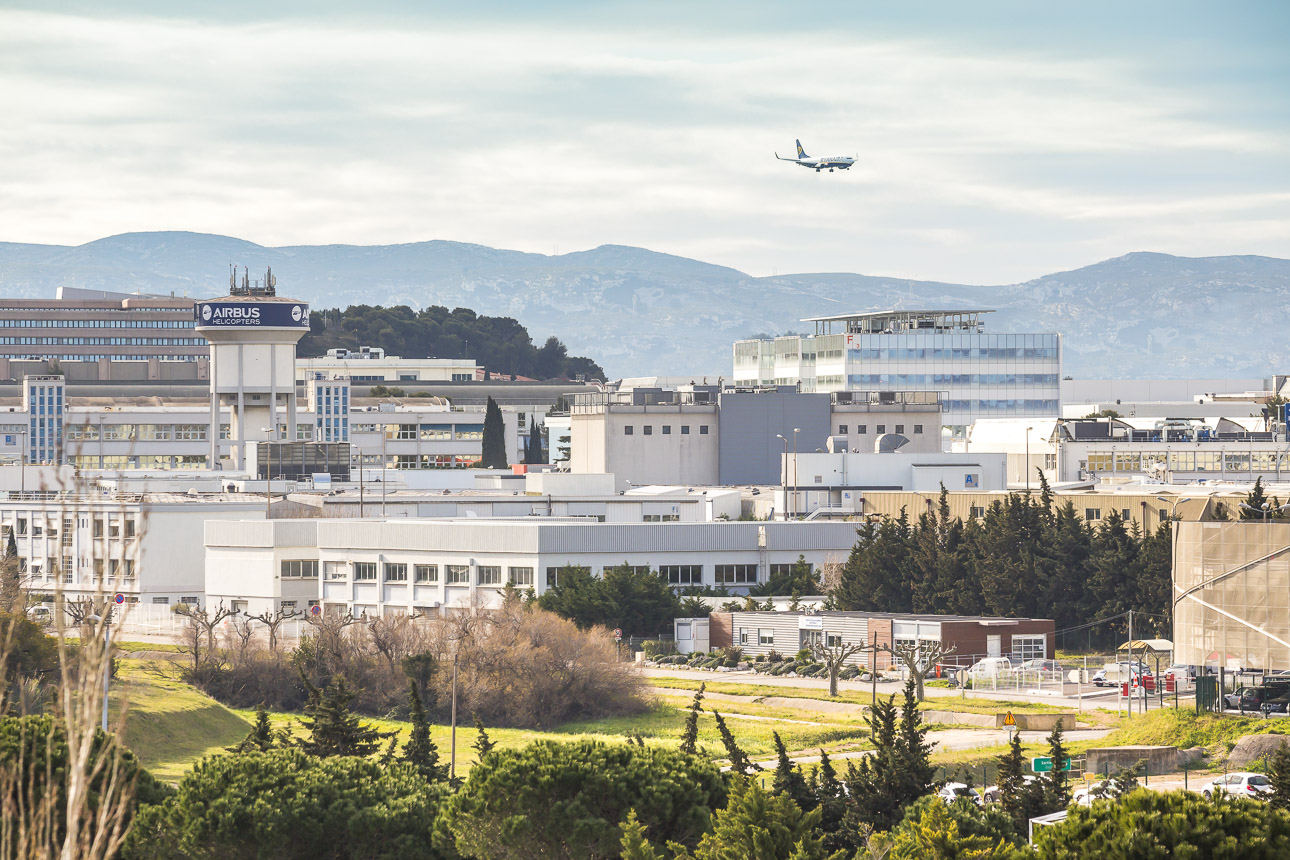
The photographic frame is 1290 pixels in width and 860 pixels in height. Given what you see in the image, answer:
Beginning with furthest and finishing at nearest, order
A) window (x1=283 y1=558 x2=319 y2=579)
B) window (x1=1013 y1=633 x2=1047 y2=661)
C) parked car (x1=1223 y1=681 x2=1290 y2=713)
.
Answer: window (x1=283 y1=558 x2=319 y2=579), window (x1=1013 y1=633 x2=1047 y2=661), parked car (x1=1223 y1=681 x2=1290 y2=713)

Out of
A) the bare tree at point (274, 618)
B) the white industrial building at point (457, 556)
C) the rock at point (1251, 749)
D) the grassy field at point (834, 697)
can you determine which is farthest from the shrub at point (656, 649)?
the rock at point (1251, 749)

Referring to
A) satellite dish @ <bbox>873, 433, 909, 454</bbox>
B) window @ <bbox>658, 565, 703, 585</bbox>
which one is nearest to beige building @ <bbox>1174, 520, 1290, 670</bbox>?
window @ <bbox>658, 565, 703, 585</bbox>

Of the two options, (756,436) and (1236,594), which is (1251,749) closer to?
(1236,594)

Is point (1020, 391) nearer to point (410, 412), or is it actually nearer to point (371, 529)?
point (410, 412)

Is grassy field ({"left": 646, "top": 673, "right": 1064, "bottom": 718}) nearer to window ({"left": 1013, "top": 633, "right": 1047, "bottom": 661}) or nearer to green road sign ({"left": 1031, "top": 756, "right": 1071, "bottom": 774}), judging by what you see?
window ({"left": 1013, "top": 633, "right": 1047, "bottom": 661})

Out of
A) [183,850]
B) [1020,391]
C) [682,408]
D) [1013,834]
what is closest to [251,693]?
[183,850]

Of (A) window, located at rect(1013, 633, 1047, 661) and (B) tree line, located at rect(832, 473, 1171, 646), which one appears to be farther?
(B) tree line, located at rect(832, 473, 1171, 646)

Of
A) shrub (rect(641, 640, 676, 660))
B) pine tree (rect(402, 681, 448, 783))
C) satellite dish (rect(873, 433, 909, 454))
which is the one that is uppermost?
satellite dish (rect(873, 433, 909, 454))
